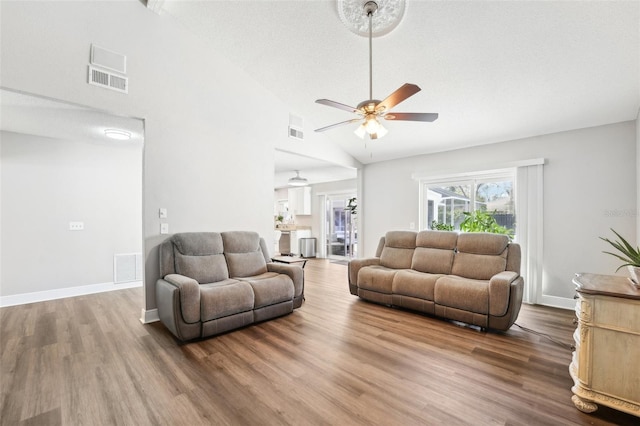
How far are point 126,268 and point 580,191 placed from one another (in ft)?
23.3

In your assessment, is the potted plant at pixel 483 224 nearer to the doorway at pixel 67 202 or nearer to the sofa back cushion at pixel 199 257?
the sofa back cushion at pixel 199 257

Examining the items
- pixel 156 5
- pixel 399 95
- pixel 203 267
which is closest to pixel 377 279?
pixel 203 267

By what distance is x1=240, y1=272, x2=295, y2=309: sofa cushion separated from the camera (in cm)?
316

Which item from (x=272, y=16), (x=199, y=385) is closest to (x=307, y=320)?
(x=199, y=385)

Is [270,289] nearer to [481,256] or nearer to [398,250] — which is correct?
[398,250]

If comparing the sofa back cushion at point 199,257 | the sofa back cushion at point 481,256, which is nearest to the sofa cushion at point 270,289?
the sofa back cushion at point 199,257

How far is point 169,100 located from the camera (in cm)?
341

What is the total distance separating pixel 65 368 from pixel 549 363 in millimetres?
3948

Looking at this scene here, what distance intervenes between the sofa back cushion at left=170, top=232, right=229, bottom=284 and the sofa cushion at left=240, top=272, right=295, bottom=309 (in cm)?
38

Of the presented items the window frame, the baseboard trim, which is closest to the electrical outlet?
the baseboard trim

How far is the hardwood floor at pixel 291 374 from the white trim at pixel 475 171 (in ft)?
7.15

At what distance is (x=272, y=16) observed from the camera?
3008 millimetres

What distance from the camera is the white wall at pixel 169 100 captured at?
255 centimetres

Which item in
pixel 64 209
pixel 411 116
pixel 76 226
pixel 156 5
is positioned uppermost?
pixel 156 5
